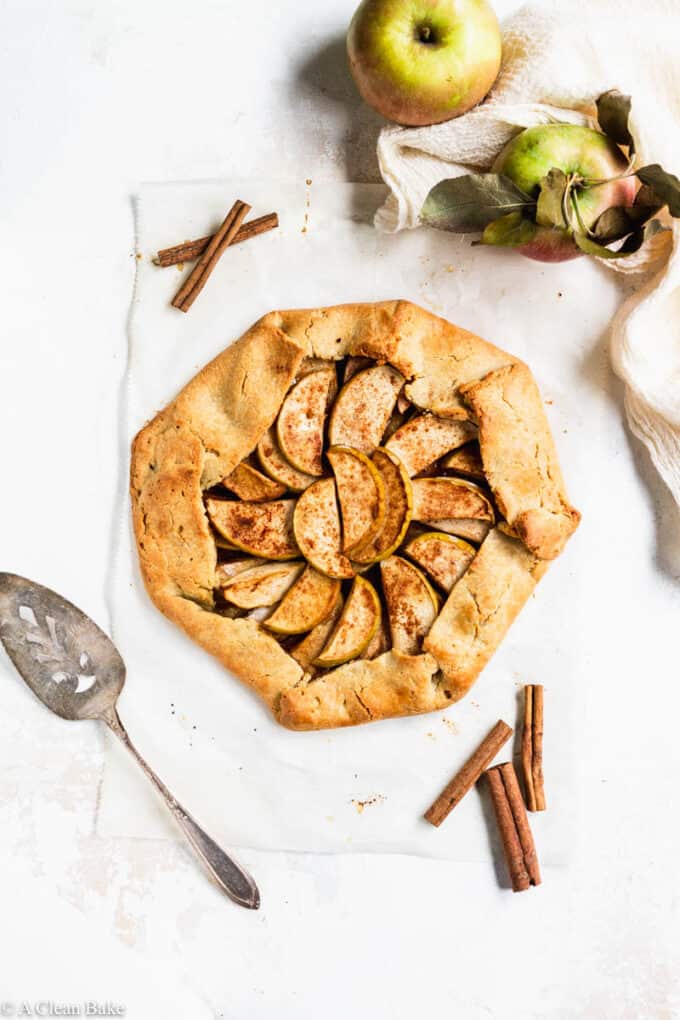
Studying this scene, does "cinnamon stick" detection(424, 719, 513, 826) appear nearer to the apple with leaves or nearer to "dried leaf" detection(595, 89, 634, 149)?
the apple with leaves

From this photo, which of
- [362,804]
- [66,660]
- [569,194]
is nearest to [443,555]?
[362,804]

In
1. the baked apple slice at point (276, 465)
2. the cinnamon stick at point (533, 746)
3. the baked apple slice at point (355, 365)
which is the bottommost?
the cinnamon stick at point (533, 746)

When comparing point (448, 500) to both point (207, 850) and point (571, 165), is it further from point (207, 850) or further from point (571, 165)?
point (207, 850)

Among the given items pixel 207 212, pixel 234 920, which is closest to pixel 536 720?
pixel 234 920

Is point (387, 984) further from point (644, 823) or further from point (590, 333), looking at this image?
point (590, 333)

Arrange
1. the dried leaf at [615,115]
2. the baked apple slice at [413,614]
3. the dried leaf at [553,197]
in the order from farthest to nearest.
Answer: the baked apple slice at [413,614] < the dried leaf at [615,115] < the dried leaf at [553,197]

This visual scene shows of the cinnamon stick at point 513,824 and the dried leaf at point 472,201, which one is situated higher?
the dried leaf at point 472,201

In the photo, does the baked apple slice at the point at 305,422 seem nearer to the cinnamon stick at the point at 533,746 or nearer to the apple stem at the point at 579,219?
the apple stem at the point at 579,219

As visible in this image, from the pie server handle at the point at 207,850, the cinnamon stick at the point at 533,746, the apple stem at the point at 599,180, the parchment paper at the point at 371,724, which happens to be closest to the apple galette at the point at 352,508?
the parchment paper at the point at 371,724
